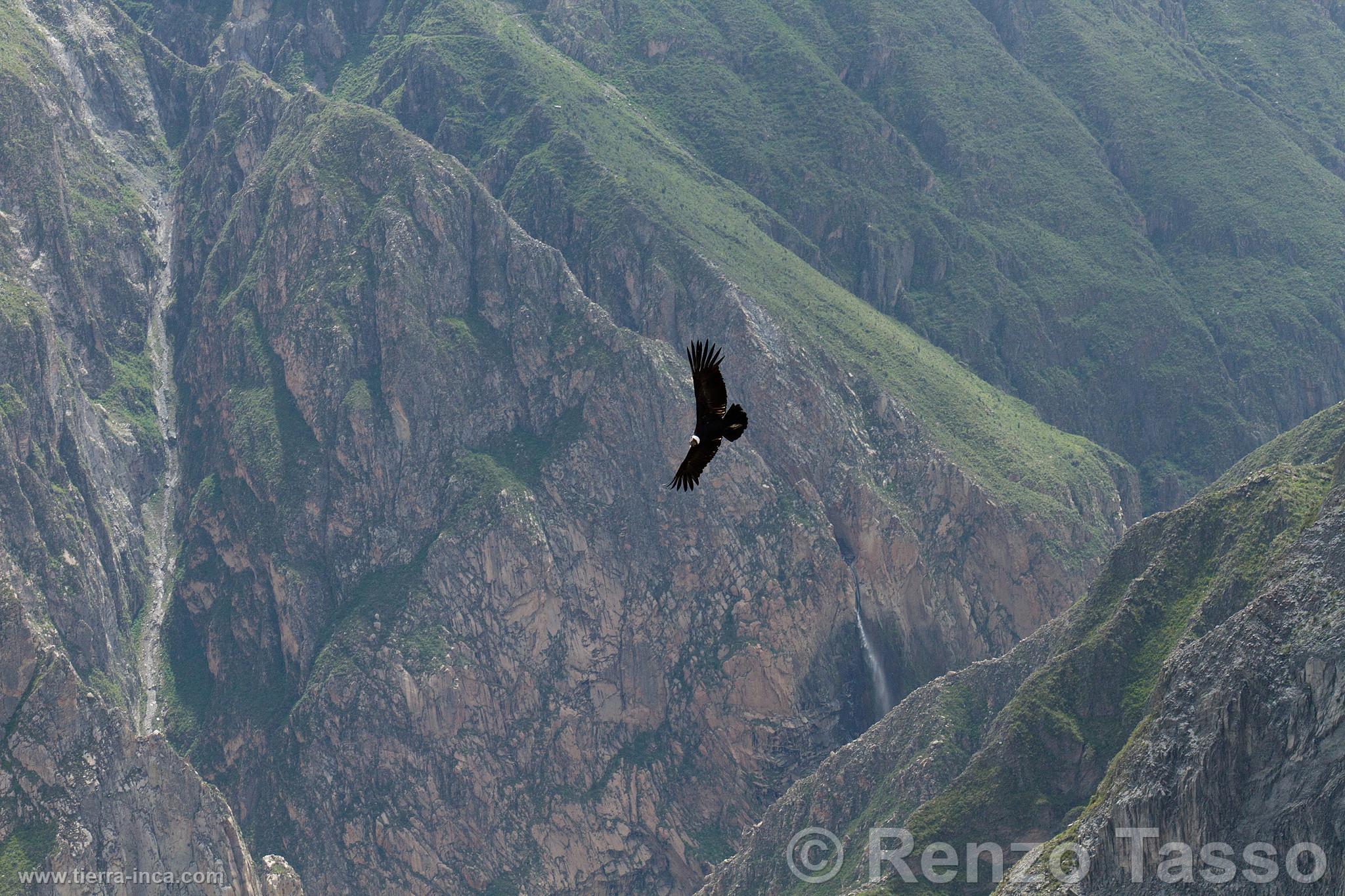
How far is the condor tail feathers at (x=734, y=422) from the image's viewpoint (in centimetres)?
9031

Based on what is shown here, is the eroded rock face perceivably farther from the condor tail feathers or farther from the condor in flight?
the condor tail feathers

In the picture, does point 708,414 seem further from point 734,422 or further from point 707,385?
point 734,422

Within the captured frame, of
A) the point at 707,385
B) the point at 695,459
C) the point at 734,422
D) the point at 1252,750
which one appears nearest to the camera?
the point at 734,422

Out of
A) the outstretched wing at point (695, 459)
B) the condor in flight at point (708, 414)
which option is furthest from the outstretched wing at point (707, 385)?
the outstretched wing at point (695, 459)

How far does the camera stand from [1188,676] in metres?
186

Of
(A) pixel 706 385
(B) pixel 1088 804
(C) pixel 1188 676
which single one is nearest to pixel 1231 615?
(C) pixel 1188 676

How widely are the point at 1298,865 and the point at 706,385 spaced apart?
9723 centimetres

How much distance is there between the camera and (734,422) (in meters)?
90.8

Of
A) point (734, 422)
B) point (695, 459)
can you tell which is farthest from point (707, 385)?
point (695, 459)

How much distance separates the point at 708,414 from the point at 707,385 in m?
1.29

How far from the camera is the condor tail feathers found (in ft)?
296

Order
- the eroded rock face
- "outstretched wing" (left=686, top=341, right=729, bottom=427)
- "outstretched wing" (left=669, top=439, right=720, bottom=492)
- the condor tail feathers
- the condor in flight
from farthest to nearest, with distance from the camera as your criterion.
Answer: the eroded rock face → "outstretched wing" (left=669, top=439, right=720, bottom=492) → "outstretched wing" (left=686, top=341, right=729, bottom=427) → the condor in flight → the condor tail feathers

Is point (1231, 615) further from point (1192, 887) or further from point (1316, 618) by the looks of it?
point (1192, 887)

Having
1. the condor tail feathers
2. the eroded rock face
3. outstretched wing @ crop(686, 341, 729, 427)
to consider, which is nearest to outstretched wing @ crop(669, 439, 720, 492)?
outstretched wing @ crop(686, 341, 729, 427)
